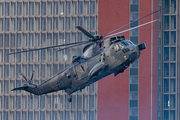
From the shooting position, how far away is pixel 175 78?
3017 inches

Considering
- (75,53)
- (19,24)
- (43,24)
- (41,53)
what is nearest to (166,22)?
(75,53)

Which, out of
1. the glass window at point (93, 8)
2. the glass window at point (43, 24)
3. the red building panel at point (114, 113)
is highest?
the glass window at point (93, 8)

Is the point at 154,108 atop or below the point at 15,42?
below

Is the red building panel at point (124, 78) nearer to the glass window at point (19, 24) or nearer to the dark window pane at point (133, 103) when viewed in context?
the dark window pane at point (133, 103)

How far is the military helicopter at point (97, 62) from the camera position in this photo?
1779 inches

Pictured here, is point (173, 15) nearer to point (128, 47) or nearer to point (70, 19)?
point (70, 19)

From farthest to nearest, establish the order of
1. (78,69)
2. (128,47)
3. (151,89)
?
(151,89) < (78,69) < (128,47)

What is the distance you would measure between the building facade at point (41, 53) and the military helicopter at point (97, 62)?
76.1 ft

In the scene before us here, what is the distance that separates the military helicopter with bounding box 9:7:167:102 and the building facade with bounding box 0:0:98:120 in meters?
23.2

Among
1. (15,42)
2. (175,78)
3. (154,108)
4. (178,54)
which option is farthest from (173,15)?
(15,42)

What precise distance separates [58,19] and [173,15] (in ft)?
76.2

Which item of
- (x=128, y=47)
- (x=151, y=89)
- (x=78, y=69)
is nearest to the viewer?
(x=128, y=47)

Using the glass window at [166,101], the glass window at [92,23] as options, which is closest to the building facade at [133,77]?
the glass window at [92,23]

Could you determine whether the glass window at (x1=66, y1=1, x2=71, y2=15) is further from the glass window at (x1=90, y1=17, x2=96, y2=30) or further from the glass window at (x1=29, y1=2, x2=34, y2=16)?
the glass window at (x1=29, y1=2, x2=34, y2=16)
